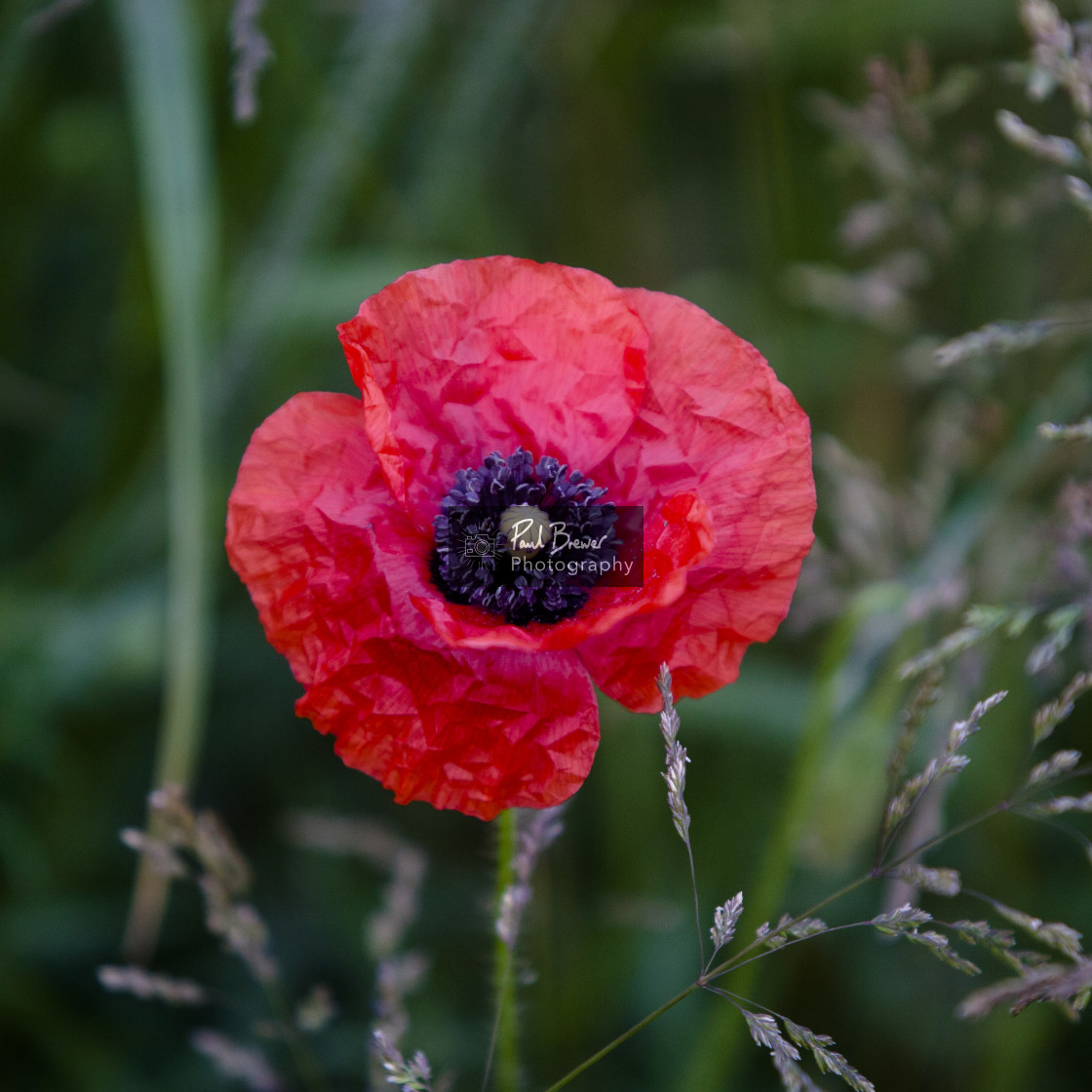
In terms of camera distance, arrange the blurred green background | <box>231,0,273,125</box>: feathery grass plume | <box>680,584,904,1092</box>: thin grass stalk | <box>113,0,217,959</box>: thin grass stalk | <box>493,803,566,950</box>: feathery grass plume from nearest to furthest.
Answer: <box>493,803,566,950</box>: feathery grass plume
<box>231,0,273,125</box>: feathery grass plume
<box>680,584,904,1092</box>: thin grass stalk
<box>113,0,217,959</box>: thin grass stalk
the blurred green background

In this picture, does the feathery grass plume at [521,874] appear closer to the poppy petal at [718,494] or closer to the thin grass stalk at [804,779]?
the poppy petal at [718,494]

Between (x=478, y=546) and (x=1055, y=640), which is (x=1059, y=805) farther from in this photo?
(x=478, y=546)

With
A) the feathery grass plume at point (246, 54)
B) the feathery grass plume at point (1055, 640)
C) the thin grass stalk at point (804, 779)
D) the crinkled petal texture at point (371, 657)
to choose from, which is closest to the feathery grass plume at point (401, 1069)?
the crinkled petal texture at point (371, 657)

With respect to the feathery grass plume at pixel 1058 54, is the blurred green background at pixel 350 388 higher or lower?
lower

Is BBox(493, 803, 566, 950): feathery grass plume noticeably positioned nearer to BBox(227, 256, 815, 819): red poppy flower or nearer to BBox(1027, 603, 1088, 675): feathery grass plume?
BBox(227, 256, 815, 819): red poppy flower

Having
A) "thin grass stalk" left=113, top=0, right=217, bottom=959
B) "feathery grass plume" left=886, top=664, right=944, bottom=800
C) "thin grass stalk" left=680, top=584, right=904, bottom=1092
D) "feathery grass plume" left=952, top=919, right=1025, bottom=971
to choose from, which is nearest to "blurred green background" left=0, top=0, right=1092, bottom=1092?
"thin grass stalk" left=113, top=0, right=217, bottom=959

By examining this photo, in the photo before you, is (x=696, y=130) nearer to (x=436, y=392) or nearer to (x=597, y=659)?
(x=436, y=392)

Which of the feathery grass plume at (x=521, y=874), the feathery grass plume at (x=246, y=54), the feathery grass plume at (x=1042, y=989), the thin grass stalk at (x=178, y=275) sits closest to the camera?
the feathery grass plume at (x=1042, y=989)
